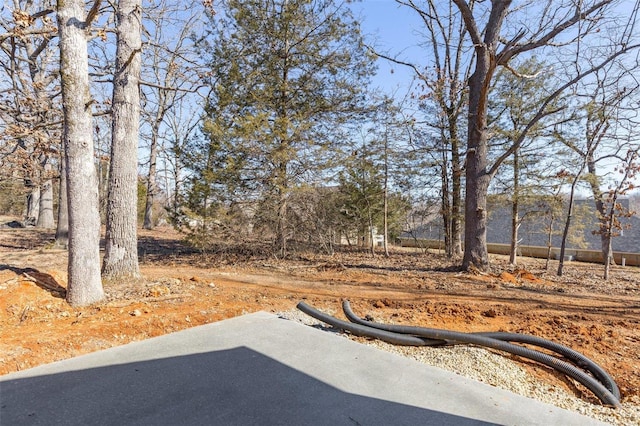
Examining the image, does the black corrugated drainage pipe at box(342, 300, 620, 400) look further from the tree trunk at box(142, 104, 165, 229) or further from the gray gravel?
the tree trunk at box(142, 104, 165, 229)

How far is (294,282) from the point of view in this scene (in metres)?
6.03

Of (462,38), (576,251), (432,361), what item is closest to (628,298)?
(432,361)

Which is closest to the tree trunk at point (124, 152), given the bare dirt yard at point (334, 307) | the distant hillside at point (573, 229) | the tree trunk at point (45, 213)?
the bare dirt yard at point (334, 307)

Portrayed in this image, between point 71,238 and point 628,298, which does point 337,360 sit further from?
point 628,298

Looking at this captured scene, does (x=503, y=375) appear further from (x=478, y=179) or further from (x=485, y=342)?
(x=478, y=179)

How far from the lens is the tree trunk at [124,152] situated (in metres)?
4.76

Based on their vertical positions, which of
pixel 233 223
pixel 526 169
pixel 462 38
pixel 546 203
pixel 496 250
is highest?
pixel 462 38

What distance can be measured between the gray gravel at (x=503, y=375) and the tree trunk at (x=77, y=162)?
296cm

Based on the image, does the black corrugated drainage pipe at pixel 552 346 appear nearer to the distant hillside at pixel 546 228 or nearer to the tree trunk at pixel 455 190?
the distant hillside at pixel 546 228

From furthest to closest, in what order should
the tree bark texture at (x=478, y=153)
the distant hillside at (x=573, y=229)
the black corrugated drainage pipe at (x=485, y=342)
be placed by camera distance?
the distant hillside at (x=573, y=229) → the tree bark texture at (x=478, y=153) → the black corrugated drainage pipe at (x=485, y=342)

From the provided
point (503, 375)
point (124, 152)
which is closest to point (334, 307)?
point (503, 375)

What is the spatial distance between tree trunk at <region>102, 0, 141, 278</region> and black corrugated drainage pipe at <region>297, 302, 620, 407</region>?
2893 millimetres

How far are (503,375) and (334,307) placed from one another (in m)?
2.12

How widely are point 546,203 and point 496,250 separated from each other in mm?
A: 10773
